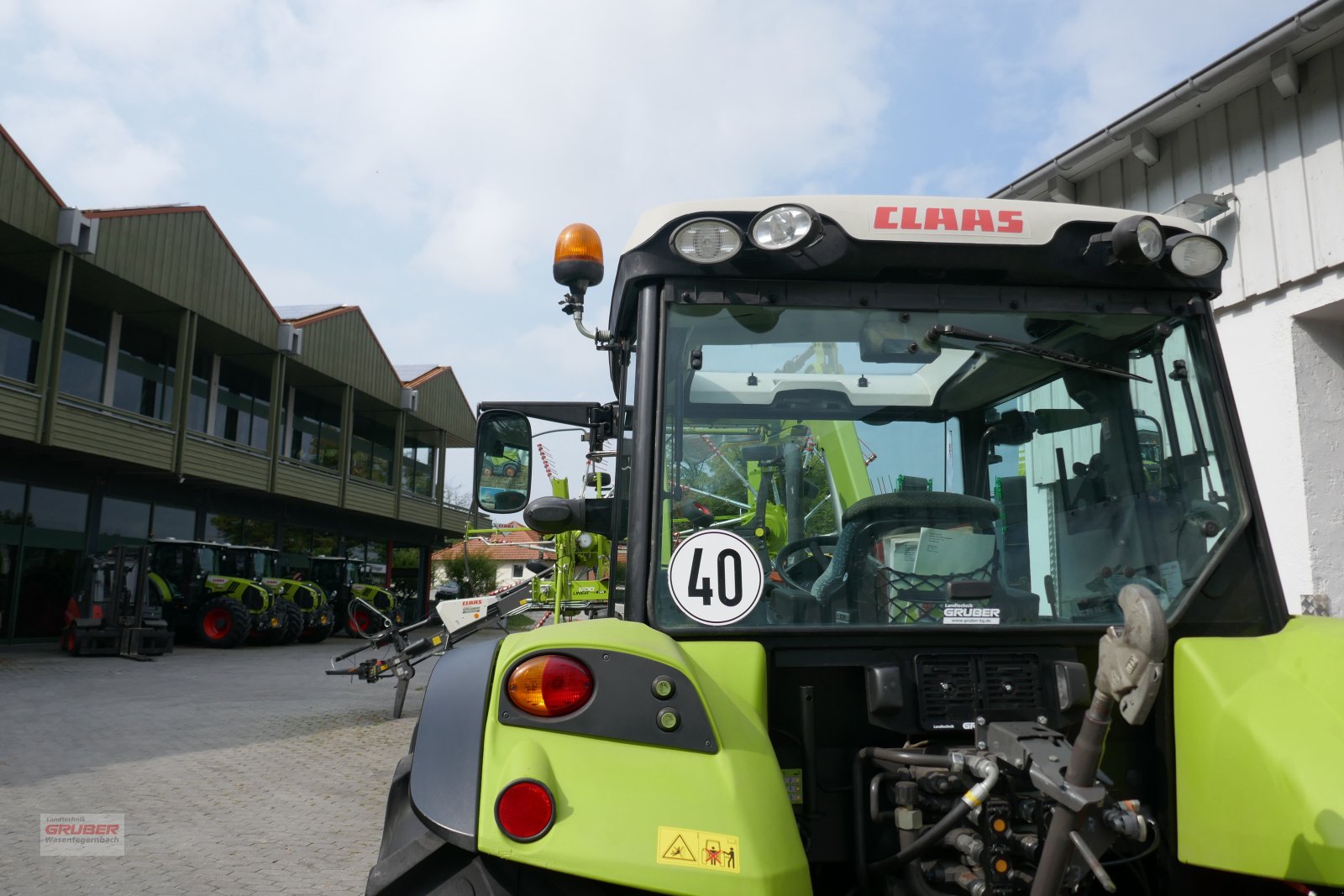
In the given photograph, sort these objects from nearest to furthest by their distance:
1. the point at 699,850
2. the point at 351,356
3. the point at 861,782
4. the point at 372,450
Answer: the point at 699,850
the point at 861,782
the point at 351,356
the point at 372,450

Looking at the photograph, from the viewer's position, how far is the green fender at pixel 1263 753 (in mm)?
1903

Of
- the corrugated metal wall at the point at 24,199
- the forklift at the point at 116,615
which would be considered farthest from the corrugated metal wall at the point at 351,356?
the forklift at the point at 116,615

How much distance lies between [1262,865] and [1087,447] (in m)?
1.12

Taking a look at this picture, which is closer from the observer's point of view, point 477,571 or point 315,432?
point 315,432

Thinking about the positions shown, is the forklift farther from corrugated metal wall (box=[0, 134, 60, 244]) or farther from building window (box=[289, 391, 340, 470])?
building window (box=[289, 391, 340, 470])

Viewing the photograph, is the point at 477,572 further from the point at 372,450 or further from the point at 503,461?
the point at 503,461

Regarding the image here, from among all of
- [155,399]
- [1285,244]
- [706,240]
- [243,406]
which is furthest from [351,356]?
[706,240]

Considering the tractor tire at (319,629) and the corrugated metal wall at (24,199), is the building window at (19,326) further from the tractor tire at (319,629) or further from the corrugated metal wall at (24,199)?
the tractor tire at (319,629)

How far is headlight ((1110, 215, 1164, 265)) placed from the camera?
246cm

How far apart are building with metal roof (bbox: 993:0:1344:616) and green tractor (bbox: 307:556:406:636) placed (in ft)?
78.2

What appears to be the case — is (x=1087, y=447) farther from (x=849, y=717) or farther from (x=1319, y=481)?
(x=1319, y=481)

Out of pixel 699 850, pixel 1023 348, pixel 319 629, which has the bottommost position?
pixel 319 629

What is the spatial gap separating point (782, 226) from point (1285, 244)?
5.87 m

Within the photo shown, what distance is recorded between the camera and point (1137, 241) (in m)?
2.46
